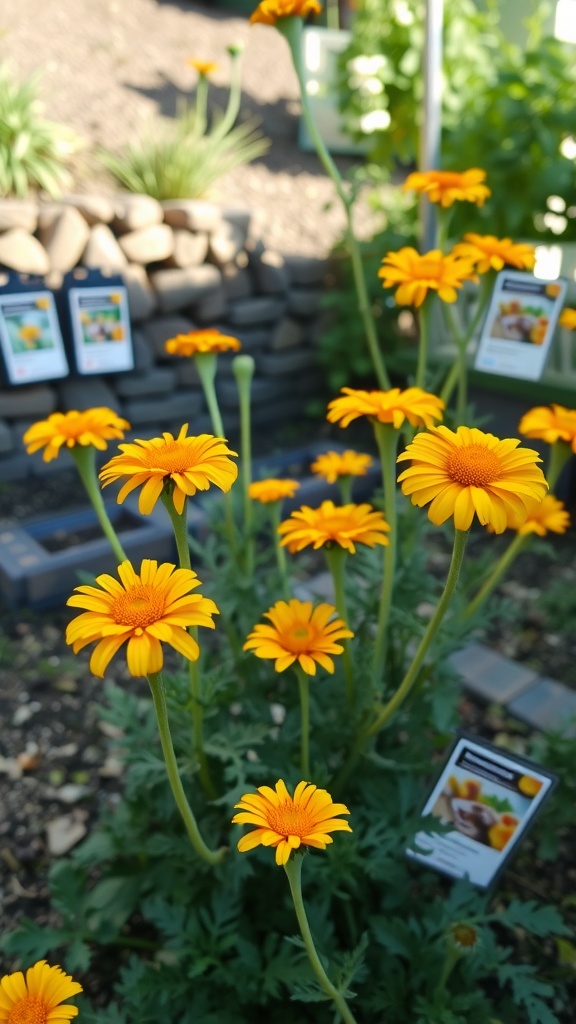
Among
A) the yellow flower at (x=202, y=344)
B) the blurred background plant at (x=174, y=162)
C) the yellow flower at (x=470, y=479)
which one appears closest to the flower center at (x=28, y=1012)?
the yellow flower at (x=470, y=479)

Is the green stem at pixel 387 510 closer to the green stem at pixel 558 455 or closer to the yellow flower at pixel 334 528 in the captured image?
the yellow flower at pixel 334 528

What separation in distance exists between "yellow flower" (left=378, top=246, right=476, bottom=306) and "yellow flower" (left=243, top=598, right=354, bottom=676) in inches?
21.6

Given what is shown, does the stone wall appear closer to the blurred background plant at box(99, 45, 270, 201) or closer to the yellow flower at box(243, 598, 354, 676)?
Answer: the blurred background plant at box(99, 45, 270, 201)

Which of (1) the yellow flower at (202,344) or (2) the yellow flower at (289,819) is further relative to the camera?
(1) the yellow flower at (202,344)

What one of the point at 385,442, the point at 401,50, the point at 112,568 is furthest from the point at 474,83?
the point at 385,442

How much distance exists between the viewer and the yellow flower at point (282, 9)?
4.64 ft

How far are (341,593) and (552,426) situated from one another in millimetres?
459

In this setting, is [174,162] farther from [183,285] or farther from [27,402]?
[27,402]

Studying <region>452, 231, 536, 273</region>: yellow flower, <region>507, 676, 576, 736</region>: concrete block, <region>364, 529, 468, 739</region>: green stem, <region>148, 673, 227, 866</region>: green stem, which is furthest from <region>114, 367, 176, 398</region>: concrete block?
<region>148, 673, 227, 866</region>: green stem

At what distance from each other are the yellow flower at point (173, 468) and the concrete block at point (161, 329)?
2.59 metres

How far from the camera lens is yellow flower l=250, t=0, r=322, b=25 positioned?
1.41 metres

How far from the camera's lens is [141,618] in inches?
31.1

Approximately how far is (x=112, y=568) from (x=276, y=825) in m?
1.84

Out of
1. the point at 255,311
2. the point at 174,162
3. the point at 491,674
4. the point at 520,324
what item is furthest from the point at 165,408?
the point at 520,324
